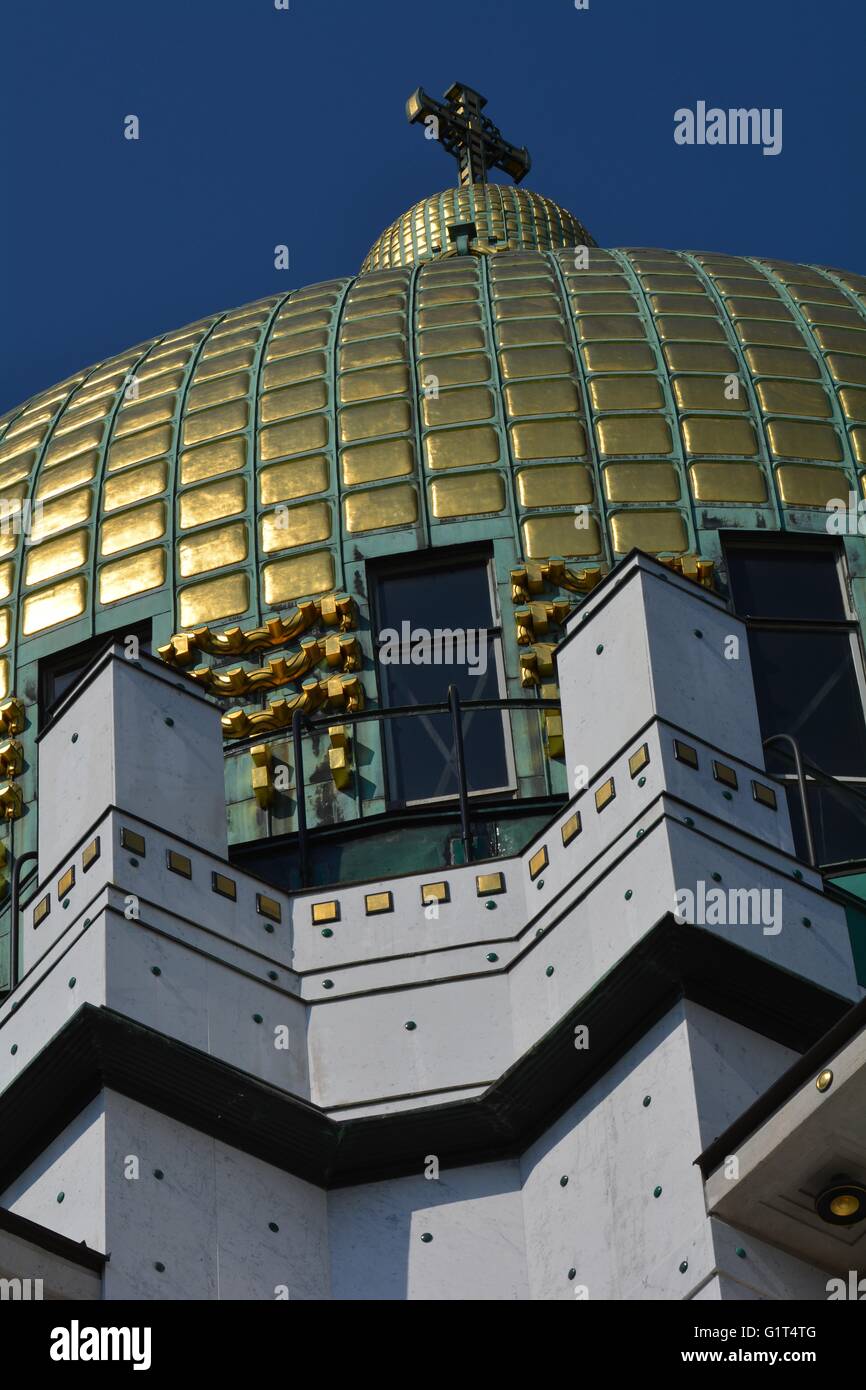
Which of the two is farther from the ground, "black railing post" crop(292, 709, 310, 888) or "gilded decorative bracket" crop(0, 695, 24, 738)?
"gilded decorative bracket" crop(0, 695, 24, 738)

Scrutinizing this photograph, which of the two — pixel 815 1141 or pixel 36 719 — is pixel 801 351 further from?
pixel 815 1141

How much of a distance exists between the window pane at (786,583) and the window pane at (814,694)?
264 millimetres

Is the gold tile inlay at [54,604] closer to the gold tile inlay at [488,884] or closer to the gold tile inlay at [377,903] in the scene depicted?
the gold tile inlay at [377,903]

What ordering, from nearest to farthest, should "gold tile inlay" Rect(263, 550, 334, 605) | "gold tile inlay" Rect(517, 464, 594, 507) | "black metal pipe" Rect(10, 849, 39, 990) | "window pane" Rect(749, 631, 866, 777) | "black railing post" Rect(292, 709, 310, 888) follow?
"black railing post" Rect(292, 709, 310, 888)
"black metal pipe" Rect(10, 849, 39, 990)
"window pane" Rect(749, 631, 866, 777)
"gold tile inlay" Rect(263, 550, 334, 605)
"gold tile inlay" Rect(517, 464, 594, 507)

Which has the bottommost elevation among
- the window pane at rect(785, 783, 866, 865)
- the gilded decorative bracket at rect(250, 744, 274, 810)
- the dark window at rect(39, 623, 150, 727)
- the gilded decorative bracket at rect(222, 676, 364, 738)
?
the window pane at rect(785, 783, 866, 865)

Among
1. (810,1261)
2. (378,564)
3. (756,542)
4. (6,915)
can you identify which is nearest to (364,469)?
(378,564)

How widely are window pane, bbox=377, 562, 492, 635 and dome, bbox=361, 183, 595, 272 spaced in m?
11.2

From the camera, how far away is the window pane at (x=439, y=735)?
30766 millimetres

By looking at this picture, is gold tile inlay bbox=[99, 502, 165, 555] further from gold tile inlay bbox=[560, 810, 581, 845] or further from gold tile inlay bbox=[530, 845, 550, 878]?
gold tile inlay bbox=[560, 810, 581, 845]

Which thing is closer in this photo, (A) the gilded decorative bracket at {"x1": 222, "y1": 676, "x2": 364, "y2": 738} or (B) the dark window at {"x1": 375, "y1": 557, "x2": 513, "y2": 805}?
(B) the dark window at {"x1": 375, "y1": 557, "x2": 513, "y2": 805}

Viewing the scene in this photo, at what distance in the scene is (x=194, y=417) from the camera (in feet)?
115

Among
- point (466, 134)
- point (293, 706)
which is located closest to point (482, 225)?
point (466, 134)

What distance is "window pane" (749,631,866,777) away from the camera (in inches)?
1247

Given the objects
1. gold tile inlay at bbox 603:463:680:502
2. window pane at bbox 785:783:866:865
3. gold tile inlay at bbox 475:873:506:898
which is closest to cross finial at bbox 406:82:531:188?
gold tile inlay at bbox 603:463:680:502
